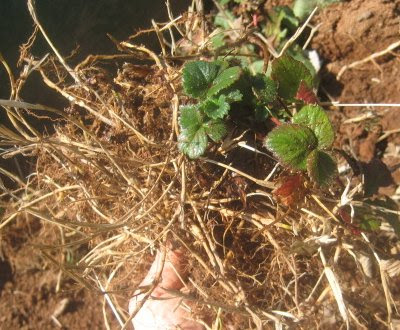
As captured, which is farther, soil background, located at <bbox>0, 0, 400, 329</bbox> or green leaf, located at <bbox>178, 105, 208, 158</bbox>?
soil background, located at <bbox>0, 0, 400, 329</bbox>

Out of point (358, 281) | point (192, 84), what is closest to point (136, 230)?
point (192, 84)

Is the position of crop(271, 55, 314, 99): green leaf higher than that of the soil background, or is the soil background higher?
crop(271, 55, 314, 99): green leaf

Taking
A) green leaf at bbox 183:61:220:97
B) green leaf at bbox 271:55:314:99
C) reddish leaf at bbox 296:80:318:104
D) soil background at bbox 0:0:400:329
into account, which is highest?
green leaf at bbox 183:61:220:97

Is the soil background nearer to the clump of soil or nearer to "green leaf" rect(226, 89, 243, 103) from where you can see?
the clump of soil

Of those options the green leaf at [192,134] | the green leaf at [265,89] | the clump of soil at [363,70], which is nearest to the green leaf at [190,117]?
the green leaf at [192,134]

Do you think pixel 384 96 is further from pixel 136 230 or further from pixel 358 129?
pixel 136 230

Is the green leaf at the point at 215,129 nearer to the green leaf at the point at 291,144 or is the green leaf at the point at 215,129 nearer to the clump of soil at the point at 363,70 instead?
the green leaf at the point at 291,144

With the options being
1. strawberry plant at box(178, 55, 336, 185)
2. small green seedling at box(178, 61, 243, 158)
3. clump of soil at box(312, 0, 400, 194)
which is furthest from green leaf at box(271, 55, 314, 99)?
clump of soil at box(312, 0, 400, 194)
